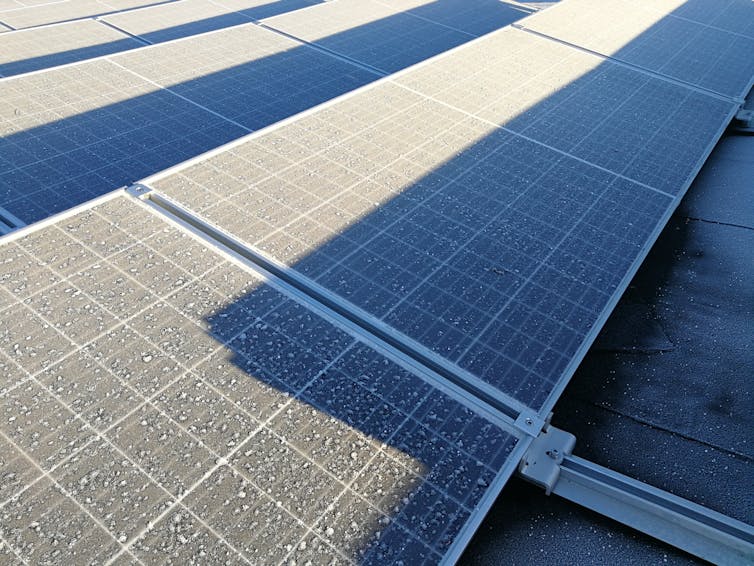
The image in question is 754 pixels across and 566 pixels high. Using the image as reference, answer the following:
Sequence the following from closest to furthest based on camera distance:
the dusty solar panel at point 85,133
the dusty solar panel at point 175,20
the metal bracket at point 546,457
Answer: the metal bracket at point 546,457 < the dusty solar panel at point 85,133 < the dusty solar panel at point 175,20

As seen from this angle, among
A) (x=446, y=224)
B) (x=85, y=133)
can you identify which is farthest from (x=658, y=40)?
(x=85, y=133)

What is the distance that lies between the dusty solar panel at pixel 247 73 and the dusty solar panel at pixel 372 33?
83 centimetres

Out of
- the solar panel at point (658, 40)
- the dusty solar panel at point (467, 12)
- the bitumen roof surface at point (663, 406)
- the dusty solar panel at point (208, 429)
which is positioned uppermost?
the solar panel at point (658, 40)

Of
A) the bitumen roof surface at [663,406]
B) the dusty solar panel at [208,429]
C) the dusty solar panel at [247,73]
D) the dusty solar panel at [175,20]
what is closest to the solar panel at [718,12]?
the bitumen roof surface at [663,406]

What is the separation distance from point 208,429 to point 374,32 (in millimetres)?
13247

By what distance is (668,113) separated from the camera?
9.91 meters

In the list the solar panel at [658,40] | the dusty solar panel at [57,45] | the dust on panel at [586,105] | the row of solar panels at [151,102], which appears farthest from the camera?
the dusty solar panel at [57,45]

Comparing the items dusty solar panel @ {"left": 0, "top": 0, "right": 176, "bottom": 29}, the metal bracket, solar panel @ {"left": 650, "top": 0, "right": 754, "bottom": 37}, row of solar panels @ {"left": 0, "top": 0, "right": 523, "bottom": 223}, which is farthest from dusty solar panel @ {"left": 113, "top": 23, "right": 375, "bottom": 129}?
solar panel @ {"left": 650, "top": 0, "right": 754, "bottom": 37}

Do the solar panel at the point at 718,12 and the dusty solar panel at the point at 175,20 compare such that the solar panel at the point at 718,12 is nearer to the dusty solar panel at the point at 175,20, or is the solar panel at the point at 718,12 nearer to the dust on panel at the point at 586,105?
the dust on panel at the point at 586,105

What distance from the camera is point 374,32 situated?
598 inches

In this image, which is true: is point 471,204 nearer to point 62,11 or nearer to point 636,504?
point 636,504

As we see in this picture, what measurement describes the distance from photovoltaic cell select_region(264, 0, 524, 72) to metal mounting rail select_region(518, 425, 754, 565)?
10073 mm

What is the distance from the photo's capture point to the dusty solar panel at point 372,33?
1379 cm

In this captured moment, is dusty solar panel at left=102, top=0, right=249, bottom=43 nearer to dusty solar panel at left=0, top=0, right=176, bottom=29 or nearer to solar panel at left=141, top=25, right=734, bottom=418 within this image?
dusty solar panel at left=0, top=0, right=176, bottom=29
